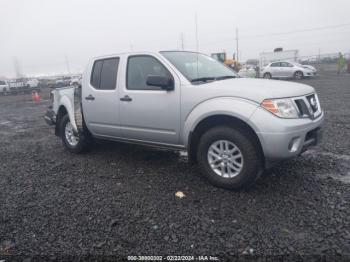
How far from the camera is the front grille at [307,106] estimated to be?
3.45 meters

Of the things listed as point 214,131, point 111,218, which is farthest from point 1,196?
Result: point 214,131

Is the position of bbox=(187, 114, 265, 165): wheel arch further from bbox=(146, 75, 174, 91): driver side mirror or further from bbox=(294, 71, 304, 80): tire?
bbox=(294, 71, 304, 80): tire

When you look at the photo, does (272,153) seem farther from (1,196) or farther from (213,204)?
(1,196)

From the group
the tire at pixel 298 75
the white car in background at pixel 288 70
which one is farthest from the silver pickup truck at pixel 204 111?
the tire at pixel 298 75

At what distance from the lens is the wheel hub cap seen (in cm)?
357

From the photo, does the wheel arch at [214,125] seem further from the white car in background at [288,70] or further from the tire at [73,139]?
the white car in background at [288,70]

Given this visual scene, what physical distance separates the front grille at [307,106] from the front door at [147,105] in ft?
Answer: 4.96

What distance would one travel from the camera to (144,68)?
172 inches

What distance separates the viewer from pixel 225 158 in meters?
3.64

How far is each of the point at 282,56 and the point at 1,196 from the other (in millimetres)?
40102

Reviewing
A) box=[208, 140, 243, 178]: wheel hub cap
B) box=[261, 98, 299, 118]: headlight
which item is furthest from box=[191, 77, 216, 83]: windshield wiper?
box=[261, 98, 299, 118]: headlight

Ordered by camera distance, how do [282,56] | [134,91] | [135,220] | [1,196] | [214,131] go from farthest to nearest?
[282,56] → [134,91] → [1,196] → [214,131] → [135,220]

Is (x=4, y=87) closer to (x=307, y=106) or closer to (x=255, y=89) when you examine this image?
(x=255, y=89)

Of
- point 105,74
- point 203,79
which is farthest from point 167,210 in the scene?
point 105,74
